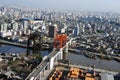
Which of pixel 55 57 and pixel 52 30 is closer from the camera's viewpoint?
pixel 55 57

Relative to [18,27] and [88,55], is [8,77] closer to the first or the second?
[88,55]

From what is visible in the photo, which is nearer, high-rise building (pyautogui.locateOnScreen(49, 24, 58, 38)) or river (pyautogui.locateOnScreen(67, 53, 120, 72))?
river (pyautogui.locateOnScreen(67, 53, 120, 72))

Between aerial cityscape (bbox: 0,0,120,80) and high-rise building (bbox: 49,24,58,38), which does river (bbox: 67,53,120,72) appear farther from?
high-rise building (bbox: 49,24,58,38)

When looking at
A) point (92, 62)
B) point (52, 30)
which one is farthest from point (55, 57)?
point (52, 30)

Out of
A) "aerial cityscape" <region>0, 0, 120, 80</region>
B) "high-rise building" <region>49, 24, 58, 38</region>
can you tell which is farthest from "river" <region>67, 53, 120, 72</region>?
"high-rise building" <region>49, 24, 58, 38</region>

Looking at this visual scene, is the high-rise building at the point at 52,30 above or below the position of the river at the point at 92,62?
above

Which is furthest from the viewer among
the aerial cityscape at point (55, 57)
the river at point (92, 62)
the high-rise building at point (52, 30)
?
the high-rise building at point (52, 30)

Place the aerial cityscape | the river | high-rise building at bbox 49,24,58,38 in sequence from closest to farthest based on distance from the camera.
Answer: the aerial cityscape < the river < high-rise building at bbox 49,24,58,38

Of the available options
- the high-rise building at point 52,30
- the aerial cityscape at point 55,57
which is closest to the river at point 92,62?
the aerial cityscape at point 55,57

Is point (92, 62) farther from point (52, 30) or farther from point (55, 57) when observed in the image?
point (52, 30)

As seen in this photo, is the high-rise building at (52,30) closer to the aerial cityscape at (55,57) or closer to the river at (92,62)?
the aerial cityscape at (55,57)

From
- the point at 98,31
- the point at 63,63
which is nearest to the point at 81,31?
the point at 98,31
